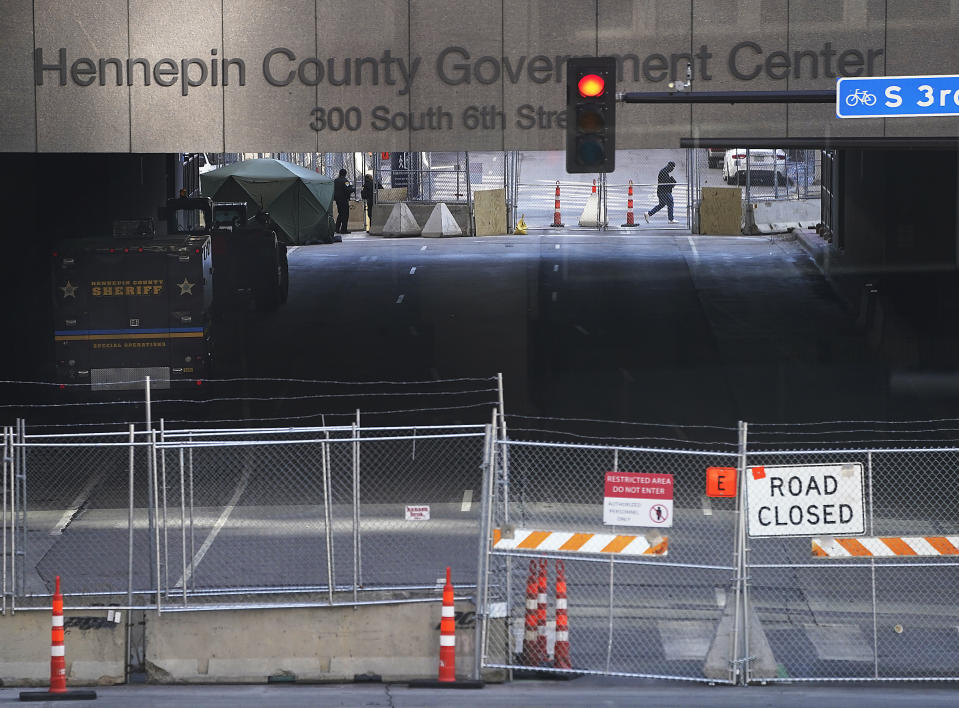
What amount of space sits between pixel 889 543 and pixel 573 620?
121 inches

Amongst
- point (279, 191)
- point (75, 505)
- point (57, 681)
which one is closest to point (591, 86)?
point (57, 681)

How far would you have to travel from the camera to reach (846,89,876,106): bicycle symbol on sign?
53.5 feet

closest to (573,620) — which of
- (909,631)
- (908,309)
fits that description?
(909,631)

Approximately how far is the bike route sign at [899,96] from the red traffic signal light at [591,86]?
2.53 meters

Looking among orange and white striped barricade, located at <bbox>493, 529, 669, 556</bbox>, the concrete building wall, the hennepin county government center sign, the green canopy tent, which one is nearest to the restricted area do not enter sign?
orange and white striped barricade, located at <bbox>493, 529, 669, 556</bbox>

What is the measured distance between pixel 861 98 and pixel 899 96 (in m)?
0.40

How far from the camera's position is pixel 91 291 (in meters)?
24.6

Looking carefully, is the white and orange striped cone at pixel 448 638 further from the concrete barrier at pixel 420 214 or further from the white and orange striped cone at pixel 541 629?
the concrete barrier at pixel 420 214

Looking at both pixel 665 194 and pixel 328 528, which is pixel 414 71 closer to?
pixel 328 528

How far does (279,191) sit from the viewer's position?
44.2 metres

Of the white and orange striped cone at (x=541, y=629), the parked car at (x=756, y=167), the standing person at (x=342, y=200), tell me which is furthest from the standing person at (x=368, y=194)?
the white and orange striped cone at (x=541, y=629)

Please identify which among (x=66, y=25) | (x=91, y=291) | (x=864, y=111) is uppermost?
(x=66, y=25)

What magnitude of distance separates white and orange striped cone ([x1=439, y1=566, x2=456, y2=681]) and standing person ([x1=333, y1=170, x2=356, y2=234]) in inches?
1397

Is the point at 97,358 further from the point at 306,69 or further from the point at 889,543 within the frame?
the point at 889,543
